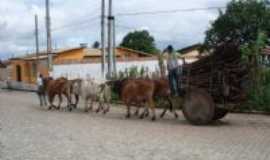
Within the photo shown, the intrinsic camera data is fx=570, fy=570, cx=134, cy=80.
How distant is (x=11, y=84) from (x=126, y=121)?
134 ft

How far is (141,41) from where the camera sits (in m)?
79.3

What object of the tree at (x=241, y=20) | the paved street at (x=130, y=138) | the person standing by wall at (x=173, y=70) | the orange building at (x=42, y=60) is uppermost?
the tree at (x=241, y=20)

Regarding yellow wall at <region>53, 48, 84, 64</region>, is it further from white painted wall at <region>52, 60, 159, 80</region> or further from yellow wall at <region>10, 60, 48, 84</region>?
white painted wall at <region>52, 60, 159, 80</region>

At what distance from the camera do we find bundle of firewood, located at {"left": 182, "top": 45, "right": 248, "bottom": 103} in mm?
17328

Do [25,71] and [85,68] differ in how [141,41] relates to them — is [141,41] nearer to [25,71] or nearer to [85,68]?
[25,71]

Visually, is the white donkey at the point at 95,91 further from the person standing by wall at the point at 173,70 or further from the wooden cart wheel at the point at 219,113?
the wooden cart wheel at the point at 219,113

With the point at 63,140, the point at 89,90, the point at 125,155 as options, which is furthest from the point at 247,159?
the point at 89,90

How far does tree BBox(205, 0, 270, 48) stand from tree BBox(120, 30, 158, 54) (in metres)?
30.6

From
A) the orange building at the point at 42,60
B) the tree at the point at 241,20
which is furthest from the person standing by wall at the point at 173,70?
the orange building at the point at 42,60

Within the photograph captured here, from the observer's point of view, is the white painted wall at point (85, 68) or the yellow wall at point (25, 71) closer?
the white painted wall at point (85, 68)

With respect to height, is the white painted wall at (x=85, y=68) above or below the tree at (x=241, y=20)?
below

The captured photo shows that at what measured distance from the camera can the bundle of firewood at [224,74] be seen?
17.3 metres

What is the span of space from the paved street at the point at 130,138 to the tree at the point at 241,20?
82.6ft

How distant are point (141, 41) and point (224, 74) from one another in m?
62.1
